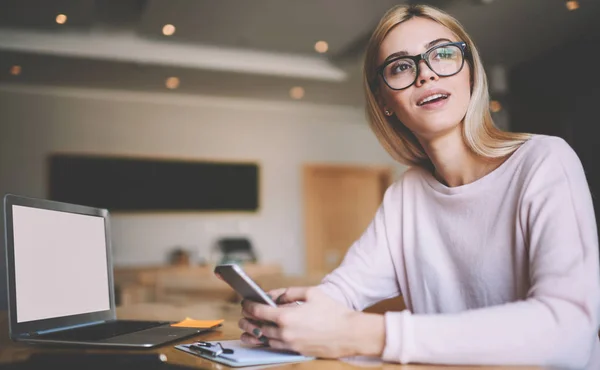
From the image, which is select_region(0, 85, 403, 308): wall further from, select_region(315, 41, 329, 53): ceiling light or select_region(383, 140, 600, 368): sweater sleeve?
select_region(383, 140, 600, 368): sweater sleeve

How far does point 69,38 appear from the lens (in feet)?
14.8

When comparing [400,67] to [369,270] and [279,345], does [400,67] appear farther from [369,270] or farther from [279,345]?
[279,345]

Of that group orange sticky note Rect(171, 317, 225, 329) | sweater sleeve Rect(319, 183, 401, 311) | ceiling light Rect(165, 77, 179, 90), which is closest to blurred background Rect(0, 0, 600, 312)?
ceiling light Rect(165, 77, 179, 90)

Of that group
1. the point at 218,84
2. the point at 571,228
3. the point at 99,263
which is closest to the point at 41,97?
the point at 218,84

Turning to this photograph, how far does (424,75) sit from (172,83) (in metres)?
4.82

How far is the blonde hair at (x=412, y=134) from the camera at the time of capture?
968mm

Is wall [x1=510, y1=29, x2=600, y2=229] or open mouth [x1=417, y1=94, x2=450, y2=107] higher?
wall [x1=510, y1=29, x2=600, y2=229]

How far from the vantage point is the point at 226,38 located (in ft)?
15.2

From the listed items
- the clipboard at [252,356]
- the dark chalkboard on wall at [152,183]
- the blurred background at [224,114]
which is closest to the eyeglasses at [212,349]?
the clipboard at [252,356]

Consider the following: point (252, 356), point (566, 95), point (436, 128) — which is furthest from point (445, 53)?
point (566, 95)

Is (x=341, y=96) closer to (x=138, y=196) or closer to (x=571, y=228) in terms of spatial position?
(x=138, y=196)

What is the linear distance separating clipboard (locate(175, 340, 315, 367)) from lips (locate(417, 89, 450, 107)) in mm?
506

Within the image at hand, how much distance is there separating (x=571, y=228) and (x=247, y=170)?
5.53 metres

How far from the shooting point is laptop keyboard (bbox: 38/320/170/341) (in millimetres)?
952
